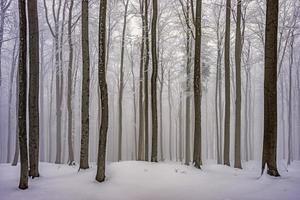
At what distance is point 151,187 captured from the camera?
9672mm

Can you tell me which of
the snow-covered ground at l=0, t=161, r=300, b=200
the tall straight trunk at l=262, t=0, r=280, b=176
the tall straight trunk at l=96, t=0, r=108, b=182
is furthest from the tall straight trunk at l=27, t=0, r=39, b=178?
the tall straight trunk at l=262, t=0, r=280, b=176

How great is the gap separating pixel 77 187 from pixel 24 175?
1.60 metres

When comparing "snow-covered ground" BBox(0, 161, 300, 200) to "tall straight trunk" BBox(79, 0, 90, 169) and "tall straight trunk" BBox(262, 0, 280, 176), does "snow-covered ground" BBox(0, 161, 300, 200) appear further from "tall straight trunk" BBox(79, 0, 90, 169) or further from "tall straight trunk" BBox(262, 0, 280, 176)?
"tall straight trunk" BBox(262, 0, 280, 176)

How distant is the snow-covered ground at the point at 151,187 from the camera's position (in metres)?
8.51

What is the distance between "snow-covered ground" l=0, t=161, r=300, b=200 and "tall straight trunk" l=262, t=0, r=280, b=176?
76 centimetres

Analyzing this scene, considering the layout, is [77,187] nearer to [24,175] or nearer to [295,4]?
[24,175]

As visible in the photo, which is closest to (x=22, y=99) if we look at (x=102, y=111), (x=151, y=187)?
(x=102, y=111)

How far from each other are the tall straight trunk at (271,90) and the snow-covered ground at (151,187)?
76cm

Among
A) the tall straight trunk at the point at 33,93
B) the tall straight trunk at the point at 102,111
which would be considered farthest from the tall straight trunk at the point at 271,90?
the tall straight trunk at the point at 33,93

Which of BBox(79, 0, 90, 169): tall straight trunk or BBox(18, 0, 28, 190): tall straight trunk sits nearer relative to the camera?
BBox(18, 0, 28, 190): tall straight trunk

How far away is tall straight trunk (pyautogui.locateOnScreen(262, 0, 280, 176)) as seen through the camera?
988 cm

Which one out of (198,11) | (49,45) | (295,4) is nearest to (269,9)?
(198,11)

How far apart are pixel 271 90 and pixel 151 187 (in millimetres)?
4907

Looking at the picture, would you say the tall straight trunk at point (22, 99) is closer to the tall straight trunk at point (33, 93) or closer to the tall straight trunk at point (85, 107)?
the tall straight trunk at point (33, 93)
